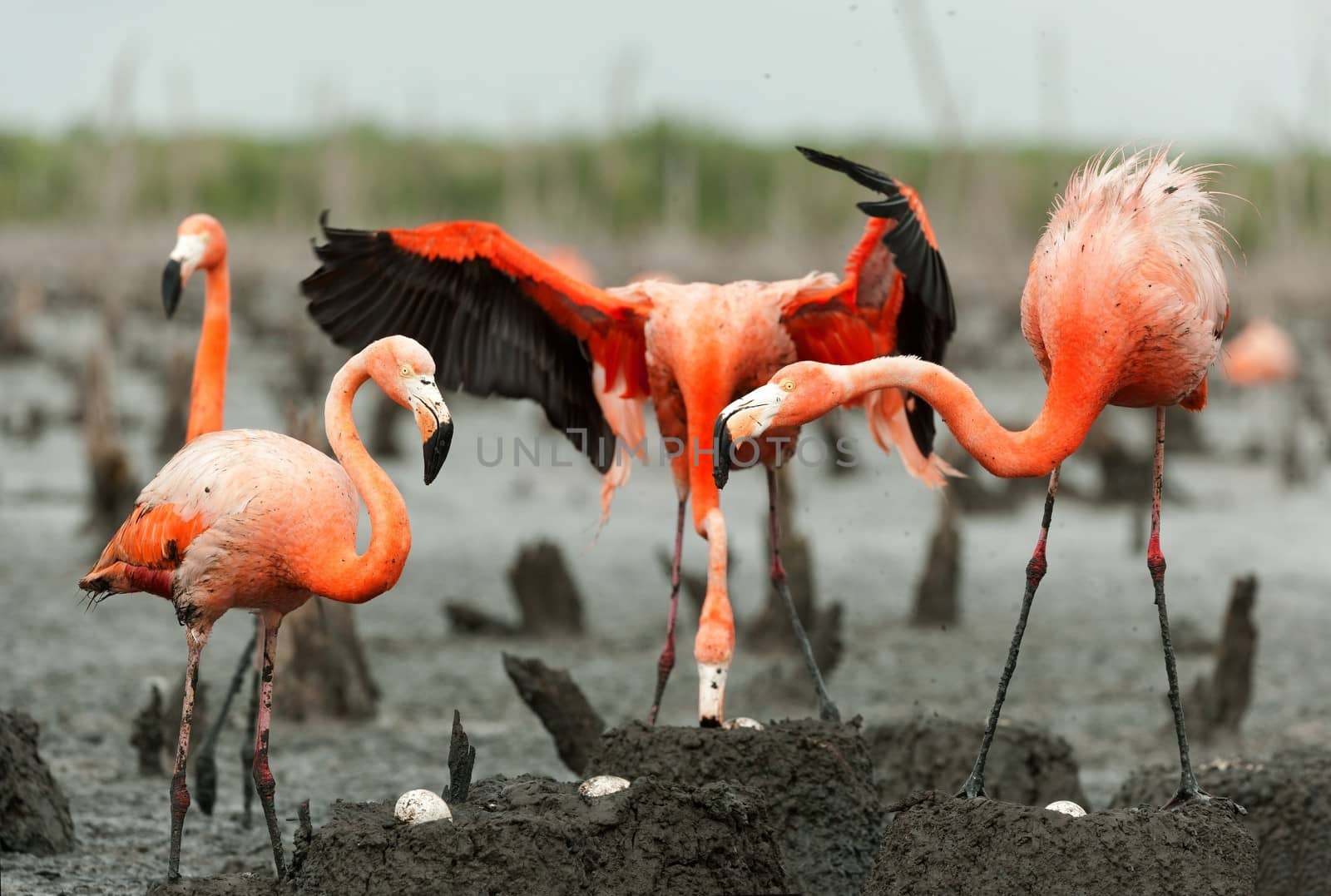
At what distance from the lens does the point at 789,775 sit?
16.9 feet

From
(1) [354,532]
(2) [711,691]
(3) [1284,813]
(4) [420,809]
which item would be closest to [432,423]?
(1) [354,532]

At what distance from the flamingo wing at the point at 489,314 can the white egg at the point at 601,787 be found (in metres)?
2.18

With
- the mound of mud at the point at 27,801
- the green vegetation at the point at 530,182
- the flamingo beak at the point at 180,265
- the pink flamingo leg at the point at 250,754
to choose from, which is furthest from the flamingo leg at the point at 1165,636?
the green vegetation at the point at 530,182

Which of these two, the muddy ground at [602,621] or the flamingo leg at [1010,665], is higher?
the flamingo leg at [1010,665]

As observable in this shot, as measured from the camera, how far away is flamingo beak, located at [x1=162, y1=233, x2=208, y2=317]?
5.99m

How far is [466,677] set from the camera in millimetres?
8875

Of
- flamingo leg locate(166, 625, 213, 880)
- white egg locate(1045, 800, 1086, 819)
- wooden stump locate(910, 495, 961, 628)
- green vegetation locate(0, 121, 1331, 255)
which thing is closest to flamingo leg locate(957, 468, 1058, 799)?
white egg locate(1045, 800, 1086, 819)

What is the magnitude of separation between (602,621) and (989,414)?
6.09 metres

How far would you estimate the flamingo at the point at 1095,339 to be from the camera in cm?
466

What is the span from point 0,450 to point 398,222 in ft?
54.6

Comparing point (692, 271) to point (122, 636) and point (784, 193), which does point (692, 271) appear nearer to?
point (784, 193)

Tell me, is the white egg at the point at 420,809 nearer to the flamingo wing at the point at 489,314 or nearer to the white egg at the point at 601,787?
the white egg at the point at 601,787

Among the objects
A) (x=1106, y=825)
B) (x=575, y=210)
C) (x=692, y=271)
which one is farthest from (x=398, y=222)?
(x=1106, y=825)

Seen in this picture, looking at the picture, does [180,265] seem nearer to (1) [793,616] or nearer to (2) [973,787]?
(1) [793,616]
